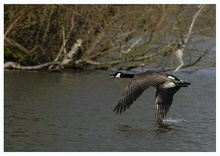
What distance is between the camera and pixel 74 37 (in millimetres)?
15570

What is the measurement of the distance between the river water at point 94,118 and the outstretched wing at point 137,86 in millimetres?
437

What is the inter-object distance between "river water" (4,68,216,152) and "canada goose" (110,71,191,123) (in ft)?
0.92

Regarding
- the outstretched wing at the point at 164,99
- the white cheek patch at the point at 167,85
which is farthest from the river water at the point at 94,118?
the white cheek patch at the point at 167,85

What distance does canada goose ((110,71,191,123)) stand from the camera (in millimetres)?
8531

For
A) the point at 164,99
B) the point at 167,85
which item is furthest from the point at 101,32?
the point at 167,85

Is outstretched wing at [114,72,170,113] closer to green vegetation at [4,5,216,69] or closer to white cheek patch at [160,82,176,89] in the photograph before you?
white cheek patch at [160,82,176,89]

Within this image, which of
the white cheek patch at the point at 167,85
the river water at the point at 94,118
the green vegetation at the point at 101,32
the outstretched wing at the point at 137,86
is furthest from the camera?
the green vegetation at the point at 101,32

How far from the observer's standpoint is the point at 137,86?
8.70 meters

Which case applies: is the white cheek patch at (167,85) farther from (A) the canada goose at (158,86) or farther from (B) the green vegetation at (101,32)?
(B) the green vegetation at (101,32)

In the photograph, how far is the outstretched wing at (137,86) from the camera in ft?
27.8

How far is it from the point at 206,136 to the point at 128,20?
7284mm

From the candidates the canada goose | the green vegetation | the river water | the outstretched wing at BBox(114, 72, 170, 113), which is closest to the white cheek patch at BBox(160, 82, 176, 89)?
the canada goose

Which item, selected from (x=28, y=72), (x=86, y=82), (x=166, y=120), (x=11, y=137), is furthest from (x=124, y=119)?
(x=28, y=72)

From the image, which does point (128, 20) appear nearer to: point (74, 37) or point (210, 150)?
point (74, 37)
